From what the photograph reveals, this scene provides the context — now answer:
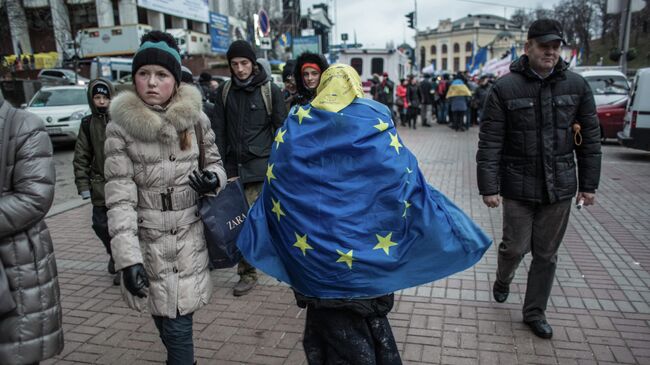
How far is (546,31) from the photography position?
341 centimetres

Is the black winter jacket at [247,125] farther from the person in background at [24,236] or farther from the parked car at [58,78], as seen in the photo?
the parked car at [58,78]

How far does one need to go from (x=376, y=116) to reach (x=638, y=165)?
10473mm

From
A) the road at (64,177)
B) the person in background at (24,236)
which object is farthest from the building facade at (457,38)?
the person in background at (24,236)

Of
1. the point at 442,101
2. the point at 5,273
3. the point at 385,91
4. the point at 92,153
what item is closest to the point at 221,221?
the point at 5,273

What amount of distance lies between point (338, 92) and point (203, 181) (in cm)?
85

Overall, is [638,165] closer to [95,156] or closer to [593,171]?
[593,171]

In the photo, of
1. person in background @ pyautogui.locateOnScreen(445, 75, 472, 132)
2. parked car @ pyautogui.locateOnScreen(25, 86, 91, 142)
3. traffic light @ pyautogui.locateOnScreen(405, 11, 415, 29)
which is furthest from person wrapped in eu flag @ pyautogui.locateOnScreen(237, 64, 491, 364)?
traffic light @ pyautogui.locateOnScreen(405, 11, 415, 29)

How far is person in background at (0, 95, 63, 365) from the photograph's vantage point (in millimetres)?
2141

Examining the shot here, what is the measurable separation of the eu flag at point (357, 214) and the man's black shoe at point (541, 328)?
1.71 metres

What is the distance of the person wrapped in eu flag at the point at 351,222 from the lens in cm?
218

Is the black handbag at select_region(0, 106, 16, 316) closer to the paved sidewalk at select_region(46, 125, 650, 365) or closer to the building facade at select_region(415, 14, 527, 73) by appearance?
the paved sidewalk at select_region(46, 125, 650, 365)

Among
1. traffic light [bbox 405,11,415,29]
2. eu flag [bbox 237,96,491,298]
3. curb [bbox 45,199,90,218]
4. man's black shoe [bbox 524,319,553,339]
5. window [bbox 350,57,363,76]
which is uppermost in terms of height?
traffic light [bbox 405,11,415,29]

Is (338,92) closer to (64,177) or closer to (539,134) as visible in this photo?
(539,134)

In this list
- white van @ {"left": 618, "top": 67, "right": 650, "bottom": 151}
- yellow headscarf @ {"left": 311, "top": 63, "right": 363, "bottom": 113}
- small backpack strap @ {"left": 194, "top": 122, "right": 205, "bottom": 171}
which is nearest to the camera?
yellow headscarf @ {"left": 311, "top": 63, "right": 363, "bottom": 113}
